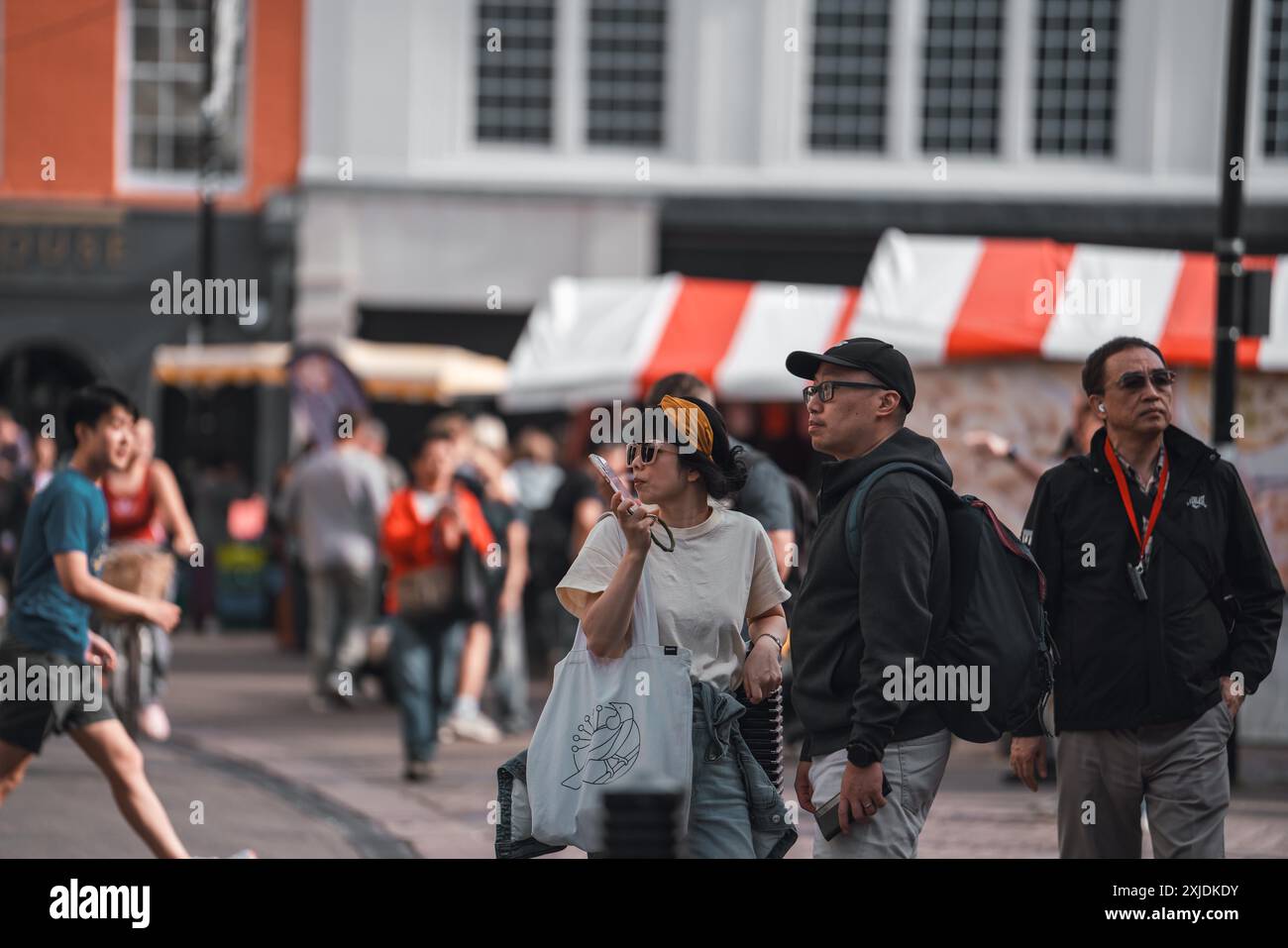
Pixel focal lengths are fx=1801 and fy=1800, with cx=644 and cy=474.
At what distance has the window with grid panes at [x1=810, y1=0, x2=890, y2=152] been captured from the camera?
2055 cm

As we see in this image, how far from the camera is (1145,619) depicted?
17.0ft

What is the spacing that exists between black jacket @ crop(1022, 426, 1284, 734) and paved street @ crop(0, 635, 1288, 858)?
2.55 metres

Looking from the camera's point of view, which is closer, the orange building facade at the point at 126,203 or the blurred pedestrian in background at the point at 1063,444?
the blurred pedestrian in background at the point at 1063,444

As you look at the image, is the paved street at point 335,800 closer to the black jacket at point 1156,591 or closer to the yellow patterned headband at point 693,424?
the black jacket at point 1156,591

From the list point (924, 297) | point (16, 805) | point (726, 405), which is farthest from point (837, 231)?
point (16, 805)

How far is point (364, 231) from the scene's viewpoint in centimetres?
2052

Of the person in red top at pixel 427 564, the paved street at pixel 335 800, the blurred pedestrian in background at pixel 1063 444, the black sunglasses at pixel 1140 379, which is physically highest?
the black sunglasses at pixel 1140 379

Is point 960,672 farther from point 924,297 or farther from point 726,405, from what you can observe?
point 726,405

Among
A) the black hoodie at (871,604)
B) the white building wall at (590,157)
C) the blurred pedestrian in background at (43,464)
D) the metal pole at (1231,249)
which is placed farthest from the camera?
the white building wall at (590,157)

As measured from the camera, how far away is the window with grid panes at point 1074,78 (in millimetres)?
20578

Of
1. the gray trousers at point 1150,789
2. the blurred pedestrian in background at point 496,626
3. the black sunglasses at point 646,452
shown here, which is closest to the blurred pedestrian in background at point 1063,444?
the blurred pedestrian in background at point 496,626

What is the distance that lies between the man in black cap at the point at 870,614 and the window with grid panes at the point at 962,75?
16.7 metres

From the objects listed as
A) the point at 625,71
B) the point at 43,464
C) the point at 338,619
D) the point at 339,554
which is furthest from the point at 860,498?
the point at 625,71

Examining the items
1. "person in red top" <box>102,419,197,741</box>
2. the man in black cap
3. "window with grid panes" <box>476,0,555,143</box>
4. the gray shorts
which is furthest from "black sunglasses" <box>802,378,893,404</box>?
"window with grid panes" <box>476,0,555,143</box>
